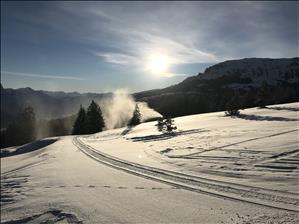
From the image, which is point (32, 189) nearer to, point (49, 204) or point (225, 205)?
point (49, 204)

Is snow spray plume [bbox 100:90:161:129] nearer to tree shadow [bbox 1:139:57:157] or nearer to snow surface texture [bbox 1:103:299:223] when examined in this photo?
tree shadow [bbox 1:139:57:157]

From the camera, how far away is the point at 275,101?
69875 mm

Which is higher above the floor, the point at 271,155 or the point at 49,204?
the point at 271,155

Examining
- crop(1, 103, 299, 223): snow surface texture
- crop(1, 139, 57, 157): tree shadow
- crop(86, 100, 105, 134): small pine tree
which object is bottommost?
crop(1, 139, 57, 157): tree shadow

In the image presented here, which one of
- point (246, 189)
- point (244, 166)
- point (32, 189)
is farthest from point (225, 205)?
point (32, 189)

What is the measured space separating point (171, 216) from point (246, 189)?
2.33 metres

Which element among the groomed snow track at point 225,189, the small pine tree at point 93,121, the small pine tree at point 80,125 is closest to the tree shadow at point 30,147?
the small pine tree at point 93,121

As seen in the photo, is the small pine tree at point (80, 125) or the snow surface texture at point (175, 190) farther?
the small pine tree at point (80, 125)

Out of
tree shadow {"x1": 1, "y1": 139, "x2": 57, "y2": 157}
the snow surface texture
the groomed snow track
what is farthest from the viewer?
tree shadow {"x1": 1, "y1": 139, "x2": 57, "y2": 157}

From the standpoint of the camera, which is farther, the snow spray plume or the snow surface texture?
the snow spray plume

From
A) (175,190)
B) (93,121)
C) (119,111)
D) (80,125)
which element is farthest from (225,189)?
(119,111)

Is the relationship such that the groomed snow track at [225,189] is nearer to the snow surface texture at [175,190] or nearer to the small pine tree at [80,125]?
the snow surface texture at [175,190]

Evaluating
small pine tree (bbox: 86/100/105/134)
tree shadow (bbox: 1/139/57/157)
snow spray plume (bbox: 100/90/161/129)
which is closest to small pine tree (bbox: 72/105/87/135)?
small pine tree (bbox: 86/100/105/134)

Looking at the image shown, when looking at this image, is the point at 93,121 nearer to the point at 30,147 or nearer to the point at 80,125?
the point at 80,125
